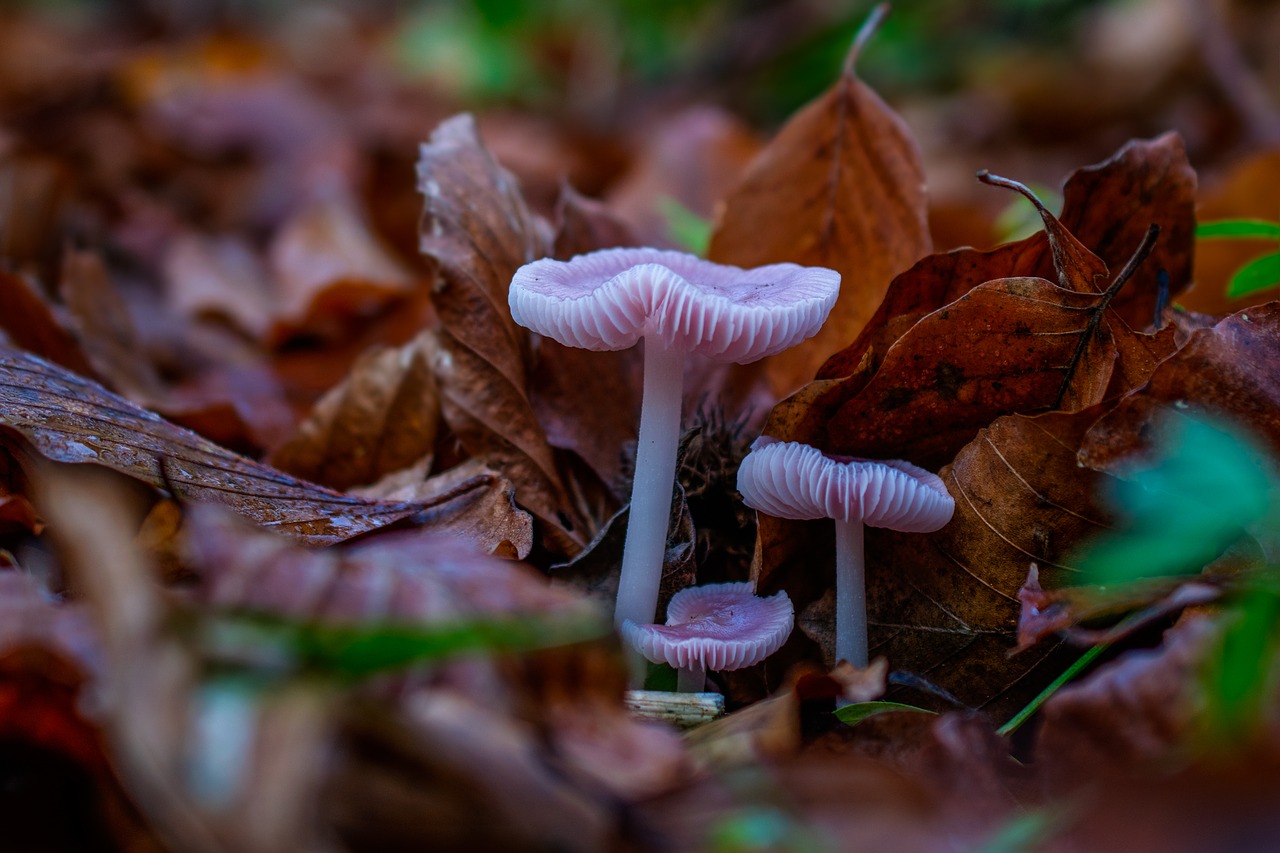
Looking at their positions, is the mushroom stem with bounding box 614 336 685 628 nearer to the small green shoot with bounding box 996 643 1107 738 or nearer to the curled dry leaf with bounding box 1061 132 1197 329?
the small green shoot with bounding box 996 643 1107 738

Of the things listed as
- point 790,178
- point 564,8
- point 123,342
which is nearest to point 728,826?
point 790,178

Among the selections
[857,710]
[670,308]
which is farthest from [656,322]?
[857,710]

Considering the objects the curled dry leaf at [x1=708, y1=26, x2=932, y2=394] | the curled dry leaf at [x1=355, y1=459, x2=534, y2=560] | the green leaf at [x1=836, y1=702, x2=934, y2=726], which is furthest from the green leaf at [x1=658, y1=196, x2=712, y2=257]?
the green leaf at [x1=836, y1=702, x2=934, y2=726]

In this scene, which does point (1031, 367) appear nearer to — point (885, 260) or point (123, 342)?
point (885, 260)

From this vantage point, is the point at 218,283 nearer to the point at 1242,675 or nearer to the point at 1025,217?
the point at 1025,217

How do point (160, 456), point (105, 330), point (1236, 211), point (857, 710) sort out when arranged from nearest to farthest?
point (857, 710) → point (160, 456) → point (105, 330) → point (1236, 211)

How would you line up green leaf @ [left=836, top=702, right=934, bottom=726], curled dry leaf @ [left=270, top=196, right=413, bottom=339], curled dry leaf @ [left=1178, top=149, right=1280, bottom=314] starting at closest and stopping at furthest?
green leaf @ [left=836, top=702, right=934, bottom=726] < curled dry leaf @ [left=1178, top=149, right=1280, bottom=314] < curled dry leaf @ [left=270, top=196, right=413, bottom=339]
